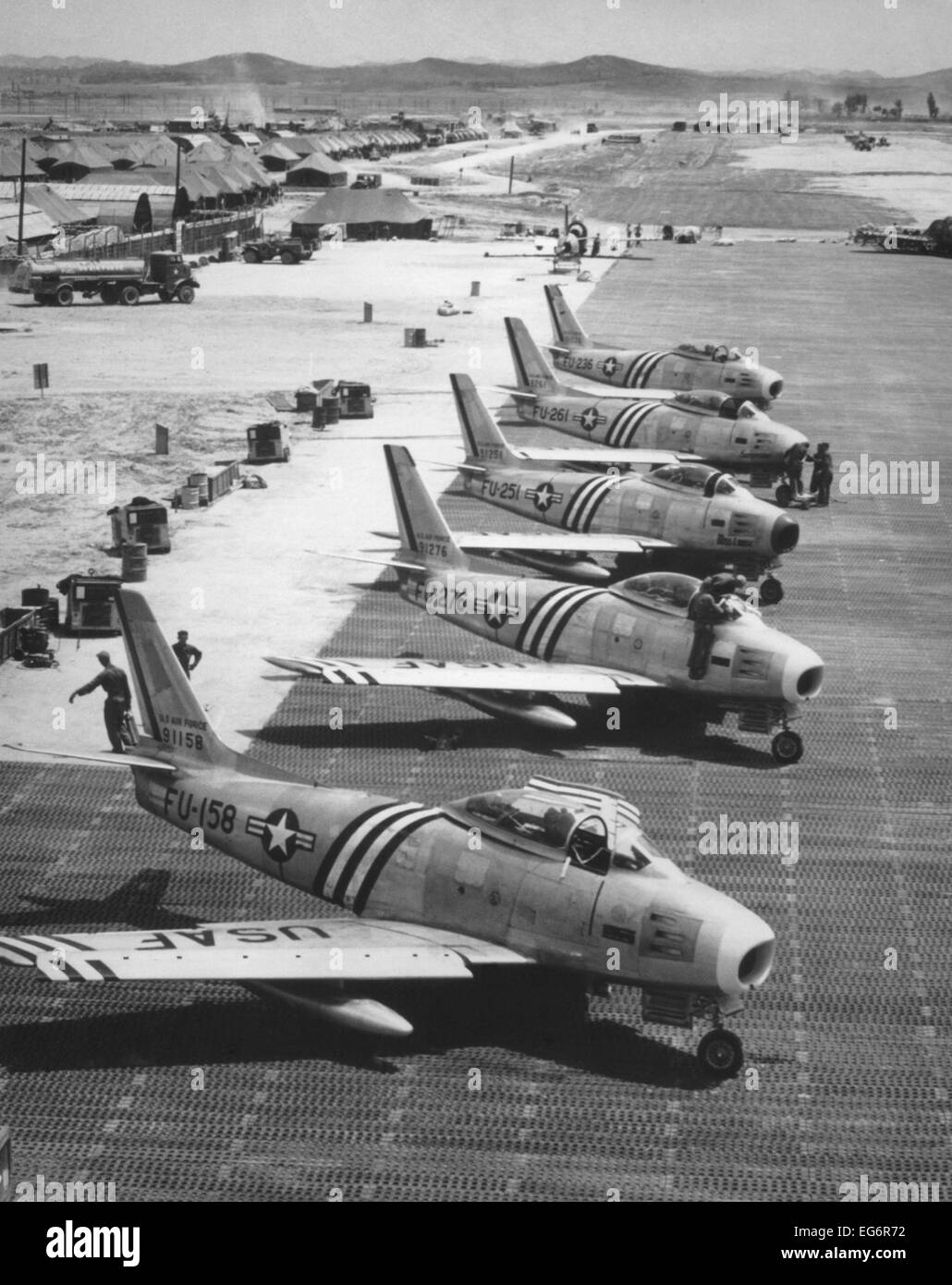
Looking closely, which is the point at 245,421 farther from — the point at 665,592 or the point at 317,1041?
the point at 317,1041

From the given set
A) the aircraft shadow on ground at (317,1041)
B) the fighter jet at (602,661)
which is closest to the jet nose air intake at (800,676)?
the fighter jet at (602,661)

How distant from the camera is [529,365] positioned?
181 feet

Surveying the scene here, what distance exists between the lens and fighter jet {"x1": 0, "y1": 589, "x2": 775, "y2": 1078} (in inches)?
746

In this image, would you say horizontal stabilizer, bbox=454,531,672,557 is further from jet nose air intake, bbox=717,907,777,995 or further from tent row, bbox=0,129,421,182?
tent row, bbox=0,129,421,182

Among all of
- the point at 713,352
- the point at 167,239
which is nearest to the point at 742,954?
the point at 713,352

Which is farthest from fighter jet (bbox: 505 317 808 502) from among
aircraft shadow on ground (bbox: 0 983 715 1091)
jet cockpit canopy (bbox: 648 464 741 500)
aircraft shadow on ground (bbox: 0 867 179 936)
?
aircraft shadow on ground (bbox: 0 983 715 1091)

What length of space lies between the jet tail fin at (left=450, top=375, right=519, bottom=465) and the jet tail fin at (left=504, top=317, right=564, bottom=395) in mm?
11522

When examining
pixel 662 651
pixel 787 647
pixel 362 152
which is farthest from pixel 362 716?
pixel 362 152

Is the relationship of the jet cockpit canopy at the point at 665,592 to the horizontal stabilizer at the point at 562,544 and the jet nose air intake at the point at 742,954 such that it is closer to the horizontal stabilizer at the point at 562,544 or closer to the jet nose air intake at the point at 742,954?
the horizontal stabilizer at the point at 562,544

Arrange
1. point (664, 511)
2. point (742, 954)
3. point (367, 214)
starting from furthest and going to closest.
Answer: point (367, 214) < point (664, 511) < point (742, 954)

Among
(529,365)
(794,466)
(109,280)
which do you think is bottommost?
(794,466)

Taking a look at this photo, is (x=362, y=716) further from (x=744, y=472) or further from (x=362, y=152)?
(x=362, y=152)

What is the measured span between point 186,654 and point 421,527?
5085 mm

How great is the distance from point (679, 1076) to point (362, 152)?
186 metres
